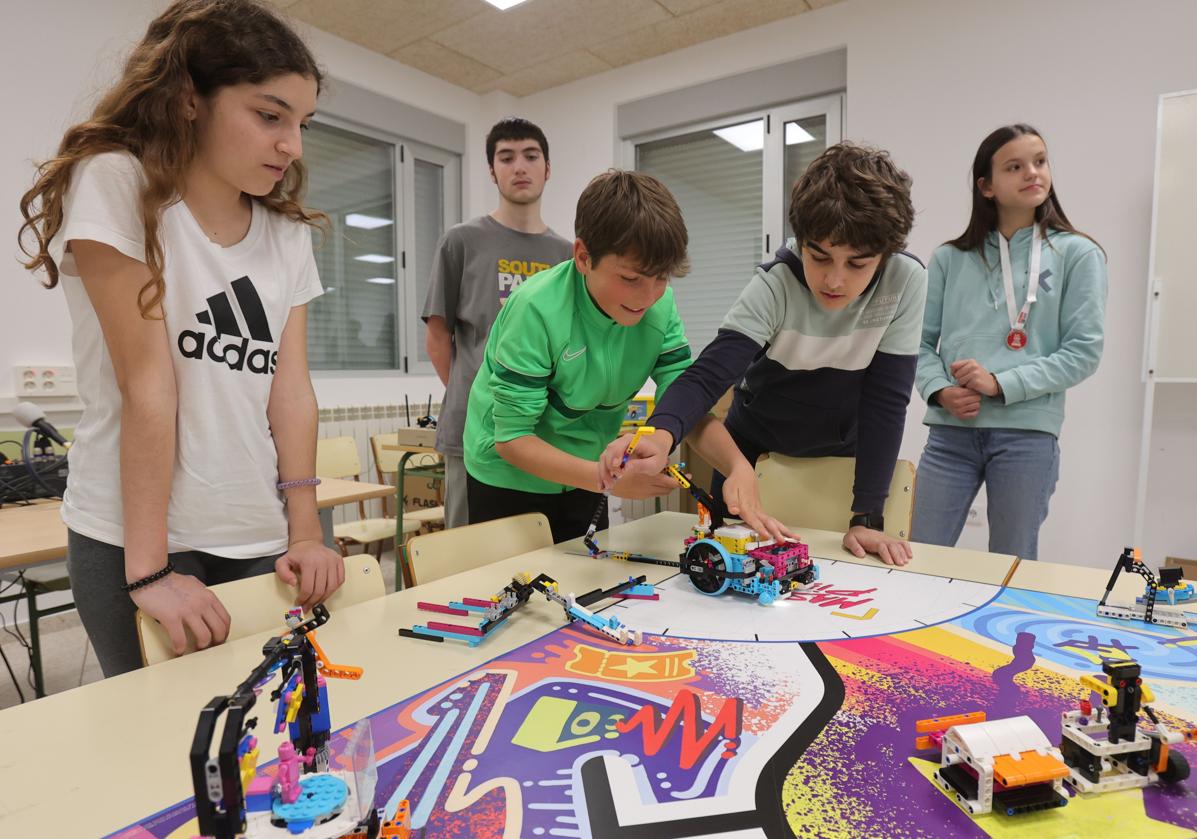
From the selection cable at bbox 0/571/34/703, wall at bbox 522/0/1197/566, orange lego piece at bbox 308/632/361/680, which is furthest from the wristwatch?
cable at bbox 0/571/34/703

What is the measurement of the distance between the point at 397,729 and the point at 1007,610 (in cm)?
88

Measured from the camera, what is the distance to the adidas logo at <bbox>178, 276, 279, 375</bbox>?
36.4 inches

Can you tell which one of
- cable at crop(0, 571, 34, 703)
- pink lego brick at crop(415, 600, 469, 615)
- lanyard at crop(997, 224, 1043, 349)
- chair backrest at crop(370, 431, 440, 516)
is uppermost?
lanyard at crop(997, 224, 1043, 349)

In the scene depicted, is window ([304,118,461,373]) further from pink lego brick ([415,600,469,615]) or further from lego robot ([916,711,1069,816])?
lego robot ([916,711,1069,816])

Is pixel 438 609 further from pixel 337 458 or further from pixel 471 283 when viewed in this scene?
pixel 337 458

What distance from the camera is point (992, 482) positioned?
68.2 inches

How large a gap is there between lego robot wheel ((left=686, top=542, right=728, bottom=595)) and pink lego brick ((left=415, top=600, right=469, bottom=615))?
0.38 m

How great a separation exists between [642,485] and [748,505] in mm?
207

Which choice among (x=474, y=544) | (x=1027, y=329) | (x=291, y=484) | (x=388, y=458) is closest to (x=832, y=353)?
(x=1027, y=329)

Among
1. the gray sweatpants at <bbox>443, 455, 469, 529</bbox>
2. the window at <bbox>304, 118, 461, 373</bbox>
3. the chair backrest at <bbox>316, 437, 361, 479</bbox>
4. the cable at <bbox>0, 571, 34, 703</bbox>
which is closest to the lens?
the gray sweatpants at <bbox>443, 455, 469, 529</bbox>

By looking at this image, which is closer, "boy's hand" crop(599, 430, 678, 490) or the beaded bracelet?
the beaded bracelet

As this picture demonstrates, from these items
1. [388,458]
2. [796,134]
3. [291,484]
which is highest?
[796,134]

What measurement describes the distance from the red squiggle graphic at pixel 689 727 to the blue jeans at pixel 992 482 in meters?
1.28

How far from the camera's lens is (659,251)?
1.20m
